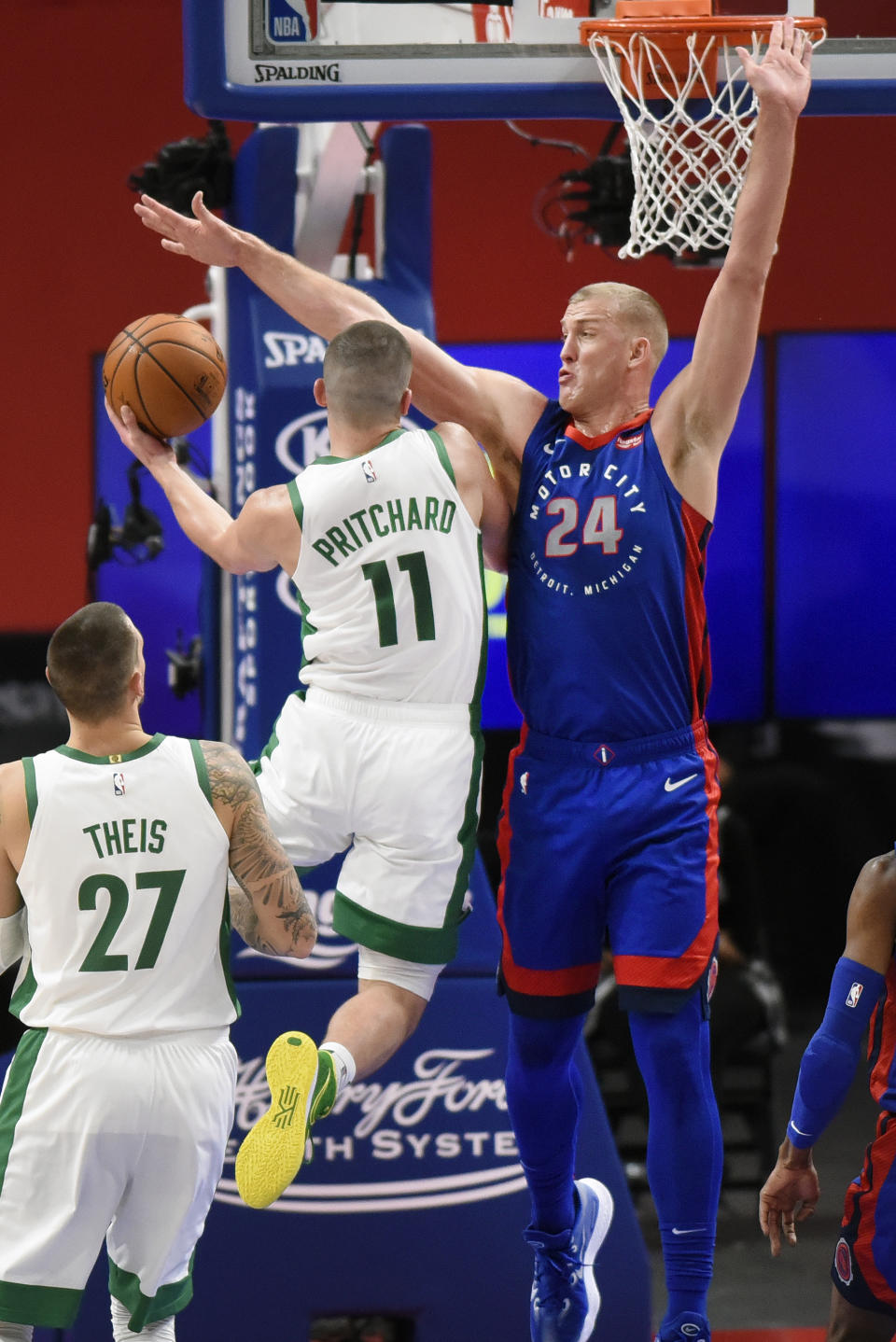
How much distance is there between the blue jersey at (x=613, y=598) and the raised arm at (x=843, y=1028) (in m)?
0.63

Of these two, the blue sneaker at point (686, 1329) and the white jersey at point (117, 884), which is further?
the blue sneaker at point (686, 1329)

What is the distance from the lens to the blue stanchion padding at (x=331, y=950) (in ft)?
18.1

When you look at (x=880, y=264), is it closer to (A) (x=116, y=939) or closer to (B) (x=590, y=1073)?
(B) (x=590, y=1073)

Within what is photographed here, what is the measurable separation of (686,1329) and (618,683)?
1.49 m

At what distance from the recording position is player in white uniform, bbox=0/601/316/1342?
3666 mm

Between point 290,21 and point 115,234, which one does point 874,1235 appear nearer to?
point 290,21

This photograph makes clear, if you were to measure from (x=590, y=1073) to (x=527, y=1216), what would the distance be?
1.59ft

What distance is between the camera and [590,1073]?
18.6 ft

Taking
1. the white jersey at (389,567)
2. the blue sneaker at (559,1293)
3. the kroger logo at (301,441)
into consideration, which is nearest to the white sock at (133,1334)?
the blue sneaker at (559,1293)

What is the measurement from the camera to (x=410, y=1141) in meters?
5.48

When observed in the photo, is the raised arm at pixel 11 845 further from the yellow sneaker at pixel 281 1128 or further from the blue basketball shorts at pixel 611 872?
the blue basketball shorts at pixel 611 872

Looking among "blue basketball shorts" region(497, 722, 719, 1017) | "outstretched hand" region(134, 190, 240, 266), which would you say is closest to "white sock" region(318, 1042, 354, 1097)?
"blue basketball shorts" region(497, 722, 719, 1017)

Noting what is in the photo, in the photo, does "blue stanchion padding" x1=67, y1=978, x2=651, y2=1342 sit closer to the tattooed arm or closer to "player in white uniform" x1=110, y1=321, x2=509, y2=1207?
"player in white uniform" x1=110, y1=321, x2=509, y2=1207

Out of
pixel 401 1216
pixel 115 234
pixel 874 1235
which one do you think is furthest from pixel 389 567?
pixel 115 234
